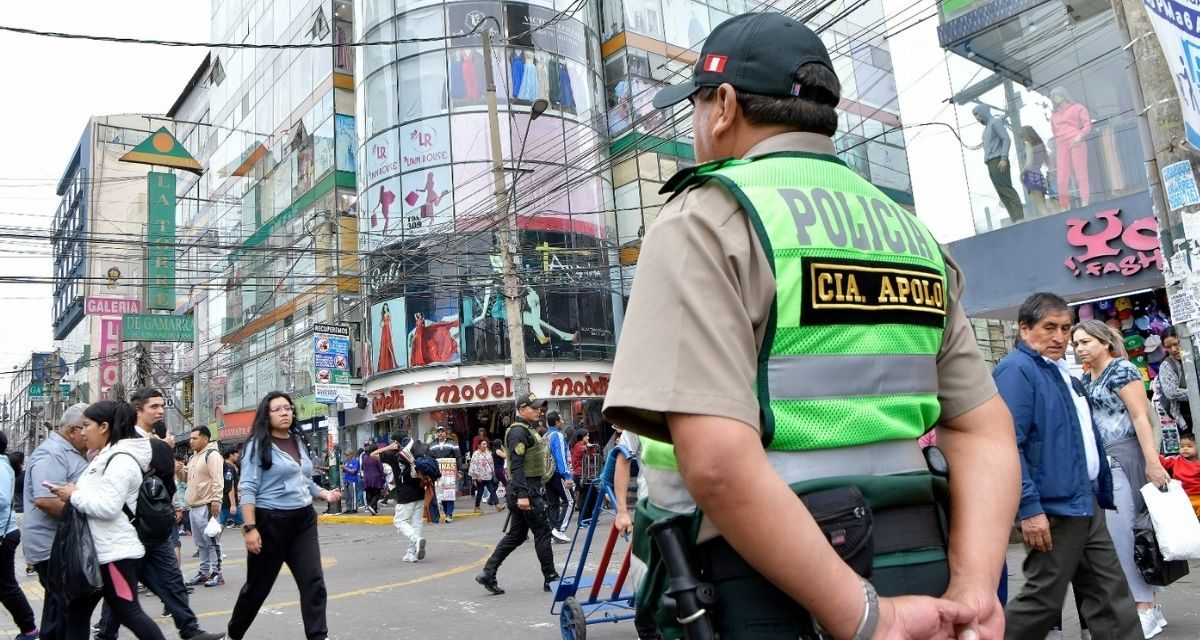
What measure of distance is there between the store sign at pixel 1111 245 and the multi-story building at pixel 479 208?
48.0 ft

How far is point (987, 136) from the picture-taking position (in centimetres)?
1319

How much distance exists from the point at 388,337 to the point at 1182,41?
23.6 meters

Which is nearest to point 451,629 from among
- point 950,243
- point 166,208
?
point 950,243

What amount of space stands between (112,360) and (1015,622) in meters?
50.0

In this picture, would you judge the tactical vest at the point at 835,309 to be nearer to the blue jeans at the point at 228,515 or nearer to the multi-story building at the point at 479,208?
the blue jeans at the point at 228,515

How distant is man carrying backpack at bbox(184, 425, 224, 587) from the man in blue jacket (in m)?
8.70

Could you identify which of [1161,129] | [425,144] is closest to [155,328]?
[425,144]

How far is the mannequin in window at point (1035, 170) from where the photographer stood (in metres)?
12.5

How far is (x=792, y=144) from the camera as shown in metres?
1.60

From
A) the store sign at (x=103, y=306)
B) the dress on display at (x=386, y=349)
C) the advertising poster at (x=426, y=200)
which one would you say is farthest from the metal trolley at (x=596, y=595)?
the store sign at (x=103, y=306)

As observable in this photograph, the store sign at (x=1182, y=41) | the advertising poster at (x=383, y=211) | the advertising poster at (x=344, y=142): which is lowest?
the store sign at (x=1182, y=41)

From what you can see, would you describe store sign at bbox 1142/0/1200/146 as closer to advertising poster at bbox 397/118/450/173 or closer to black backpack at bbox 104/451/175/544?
black backpack at bbox 104/451/175/544

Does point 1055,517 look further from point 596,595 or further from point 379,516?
point 379,516

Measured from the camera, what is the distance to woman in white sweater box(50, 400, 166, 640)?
5.00m
